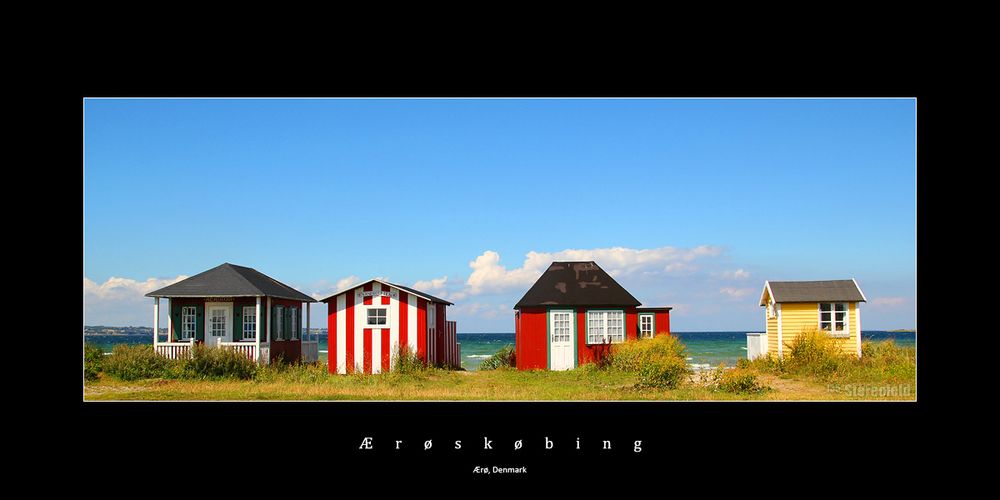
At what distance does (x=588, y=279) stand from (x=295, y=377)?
37.5ft

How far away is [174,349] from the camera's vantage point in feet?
77.0

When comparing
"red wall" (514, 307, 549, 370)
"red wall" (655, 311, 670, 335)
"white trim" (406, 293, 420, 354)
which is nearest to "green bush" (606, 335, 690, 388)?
"red wall" (655, 311, 670, 335)

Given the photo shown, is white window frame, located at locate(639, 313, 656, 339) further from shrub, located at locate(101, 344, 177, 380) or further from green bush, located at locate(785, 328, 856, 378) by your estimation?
shrub, located at locate(101, 344, 177, 380)

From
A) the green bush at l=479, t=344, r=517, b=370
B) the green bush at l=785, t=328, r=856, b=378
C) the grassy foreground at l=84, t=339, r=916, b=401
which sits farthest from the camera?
the green bush at l=479, t=344, r=517, b=370

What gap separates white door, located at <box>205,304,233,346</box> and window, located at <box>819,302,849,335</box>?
65.2 feet

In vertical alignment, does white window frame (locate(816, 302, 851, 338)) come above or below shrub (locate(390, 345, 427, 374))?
above

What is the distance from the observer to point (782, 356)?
959 inches

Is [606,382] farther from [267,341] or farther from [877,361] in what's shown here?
[267,341]

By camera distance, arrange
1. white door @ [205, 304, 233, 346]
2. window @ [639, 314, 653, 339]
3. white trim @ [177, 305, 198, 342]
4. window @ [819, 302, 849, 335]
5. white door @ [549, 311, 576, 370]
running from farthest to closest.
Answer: window @ [639, 314, 653, 339]
white door @ [549, 311, 576, 370]
white door @ [205, 304, 233, 346]
white trim @ [177, 305, 198, 342]
window @ [819, 302, 849, 335]

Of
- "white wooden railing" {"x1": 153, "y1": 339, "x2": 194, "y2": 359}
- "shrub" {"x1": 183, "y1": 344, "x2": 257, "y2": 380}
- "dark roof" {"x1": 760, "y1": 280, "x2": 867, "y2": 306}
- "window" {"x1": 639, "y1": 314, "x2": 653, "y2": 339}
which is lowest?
"shrub" {"x1": 183, "y1": 344, "x2": 257, "y2": 380}

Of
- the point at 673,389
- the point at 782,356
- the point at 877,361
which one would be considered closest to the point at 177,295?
the point at 673,389

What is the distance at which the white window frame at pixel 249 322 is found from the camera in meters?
25.1

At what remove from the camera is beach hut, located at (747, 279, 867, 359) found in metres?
24.3

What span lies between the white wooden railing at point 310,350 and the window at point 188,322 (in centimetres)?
460
